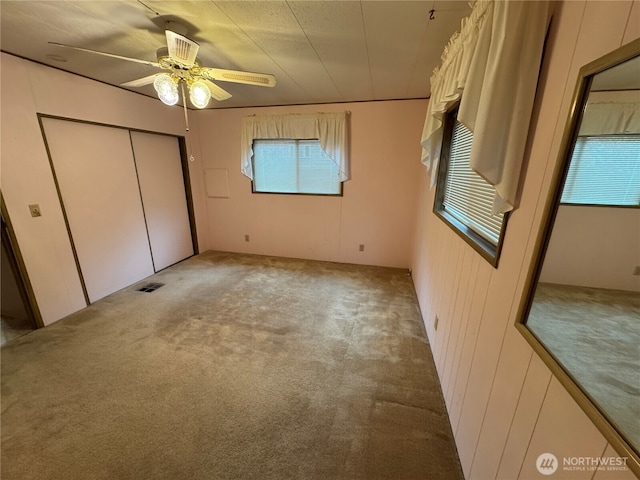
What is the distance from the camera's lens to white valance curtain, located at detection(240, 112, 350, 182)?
355 centimetres

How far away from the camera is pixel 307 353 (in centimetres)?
209

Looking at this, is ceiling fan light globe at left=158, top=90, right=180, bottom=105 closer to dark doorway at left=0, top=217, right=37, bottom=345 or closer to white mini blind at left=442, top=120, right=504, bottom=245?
dark doorway at left=0, top=217, right=37, bottom=345

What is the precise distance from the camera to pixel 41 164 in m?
2.31

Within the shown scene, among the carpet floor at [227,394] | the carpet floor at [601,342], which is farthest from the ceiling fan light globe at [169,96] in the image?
the carpet floor at [601,342]

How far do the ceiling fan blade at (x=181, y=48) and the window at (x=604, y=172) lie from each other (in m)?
1.90

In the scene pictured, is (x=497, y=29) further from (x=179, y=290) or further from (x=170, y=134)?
(x=170, y=134)

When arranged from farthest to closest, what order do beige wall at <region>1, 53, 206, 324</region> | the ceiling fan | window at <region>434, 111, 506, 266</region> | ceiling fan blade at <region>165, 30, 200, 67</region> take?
beige wall at <region>1, 53, 206, 324</region>, the ceiling fan, ceiling fan blade at <region>165, 30, 200, 67</region>, window at <region>434, 111, 506, 266</region>

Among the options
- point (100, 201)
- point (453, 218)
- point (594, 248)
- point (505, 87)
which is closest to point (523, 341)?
point (594, 248)

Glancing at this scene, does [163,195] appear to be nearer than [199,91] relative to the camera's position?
No

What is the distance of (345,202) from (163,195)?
8.86 feet

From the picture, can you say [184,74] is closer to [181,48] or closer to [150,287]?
[181,48]

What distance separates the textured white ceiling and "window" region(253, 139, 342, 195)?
51.3 inches

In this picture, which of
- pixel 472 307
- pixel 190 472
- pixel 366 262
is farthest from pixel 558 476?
pixel 366 262

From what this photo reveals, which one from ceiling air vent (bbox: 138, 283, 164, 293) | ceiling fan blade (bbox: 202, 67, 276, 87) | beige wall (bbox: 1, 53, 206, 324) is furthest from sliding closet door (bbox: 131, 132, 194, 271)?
ceiling fan blade (bbox: 202, 67, 276, 87)
